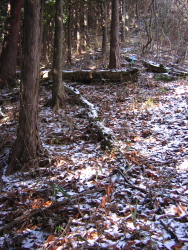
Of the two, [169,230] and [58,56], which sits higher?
[58,56]

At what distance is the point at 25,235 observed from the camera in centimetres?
292

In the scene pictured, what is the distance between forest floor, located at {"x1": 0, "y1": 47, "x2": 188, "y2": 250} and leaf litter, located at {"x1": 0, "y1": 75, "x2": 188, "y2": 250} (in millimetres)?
13

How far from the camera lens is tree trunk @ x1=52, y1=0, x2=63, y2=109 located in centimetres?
768

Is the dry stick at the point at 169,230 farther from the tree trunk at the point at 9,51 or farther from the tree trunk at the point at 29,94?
the tree trunk at the point at 9,51

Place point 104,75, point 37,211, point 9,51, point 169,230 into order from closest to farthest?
point 169,230, point 37,211, point 104,75, point 9,51

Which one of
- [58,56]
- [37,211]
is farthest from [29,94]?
[58,56]

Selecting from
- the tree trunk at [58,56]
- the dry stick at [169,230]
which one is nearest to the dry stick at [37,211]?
the dry stick at [169,230]

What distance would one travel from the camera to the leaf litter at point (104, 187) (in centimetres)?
278

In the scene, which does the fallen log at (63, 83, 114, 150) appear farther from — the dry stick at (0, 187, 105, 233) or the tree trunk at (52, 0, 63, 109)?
the dry stick at (0, 187, 105, 233)

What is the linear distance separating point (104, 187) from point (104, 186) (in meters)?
0.05

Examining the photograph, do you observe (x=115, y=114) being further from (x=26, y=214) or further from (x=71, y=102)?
(x=26, y=214)

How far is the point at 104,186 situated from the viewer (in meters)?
3.82

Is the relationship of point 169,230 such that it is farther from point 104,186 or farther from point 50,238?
point 50,238

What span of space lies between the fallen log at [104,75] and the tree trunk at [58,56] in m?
2.76
